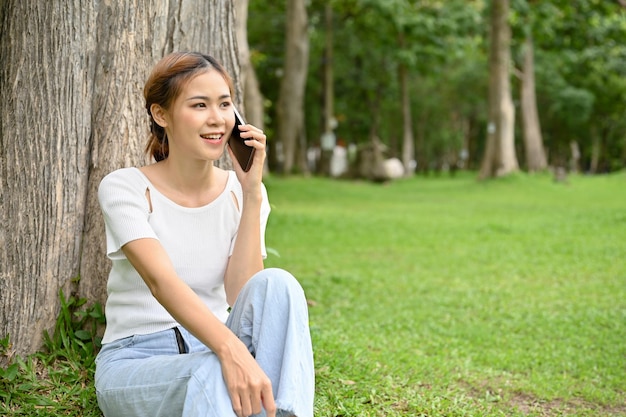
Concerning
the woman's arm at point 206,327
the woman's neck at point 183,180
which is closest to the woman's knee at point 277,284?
the woman's arm at point 206,327

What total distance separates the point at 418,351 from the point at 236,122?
2720 millimetres

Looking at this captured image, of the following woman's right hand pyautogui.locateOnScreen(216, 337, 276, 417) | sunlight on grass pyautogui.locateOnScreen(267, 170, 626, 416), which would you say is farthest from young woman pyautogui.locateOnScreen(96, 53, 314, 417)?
sunlight on grass pyautogui.locateOnScreen(267, 170, 626, 416)

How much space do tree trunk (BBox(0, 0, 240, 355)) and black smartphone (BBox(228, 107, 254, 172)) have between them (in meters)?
0.88

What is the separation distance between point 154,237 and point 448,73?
38.1 meters

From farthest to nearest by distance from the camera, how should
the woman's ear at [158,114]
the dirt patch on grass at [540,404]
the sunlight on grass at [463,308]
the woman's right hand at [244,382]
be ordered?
the sunlight on grass at [463,308] → the dirt patch on grass at [540,404] → the woman's ear at [158,114] → the woman's right hand at [244,382]

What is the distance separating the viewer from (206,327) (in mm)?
2656

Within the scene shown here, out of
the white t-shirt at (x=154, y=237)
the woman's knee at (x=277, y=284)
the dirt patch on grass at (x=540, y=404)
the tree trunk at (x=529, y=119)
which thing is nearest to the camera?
the woman's knee at (x=277, y=284)

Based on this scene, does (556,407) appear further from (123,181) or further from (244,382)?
(123,181)

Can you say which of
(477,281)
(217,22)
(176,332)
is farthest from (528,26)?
(176,332)

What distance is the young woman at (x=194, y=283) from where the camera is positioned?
2.62 meters

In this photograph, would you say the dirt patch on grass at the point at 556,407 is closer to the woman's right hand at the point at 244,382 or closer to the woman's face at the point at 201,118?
the woman's right hand at the point at 244,382

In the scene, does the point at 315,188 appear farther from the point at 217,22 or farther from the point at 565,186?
Answer: the point at 217,22

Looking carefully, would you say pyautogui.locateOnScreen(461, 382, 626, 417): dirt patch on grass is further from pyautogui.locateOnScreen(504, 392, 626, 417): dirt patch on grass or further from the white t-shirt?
the white t-shirt

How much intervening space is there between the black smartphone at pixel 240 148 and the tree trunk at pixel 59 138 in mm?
883
